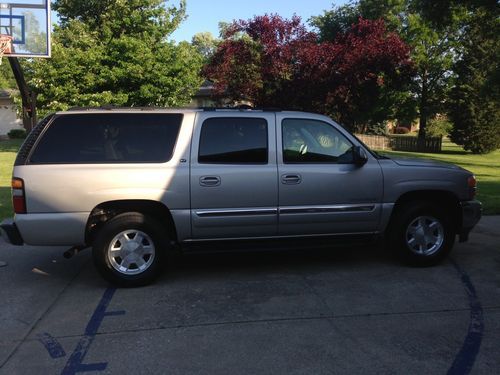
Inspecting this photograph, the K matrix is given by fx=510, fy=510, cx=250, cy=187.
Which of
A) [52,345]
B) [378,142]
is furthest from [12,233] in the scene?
[378,142]

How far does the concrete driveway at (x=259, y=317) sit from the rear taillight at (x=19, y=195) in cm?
92

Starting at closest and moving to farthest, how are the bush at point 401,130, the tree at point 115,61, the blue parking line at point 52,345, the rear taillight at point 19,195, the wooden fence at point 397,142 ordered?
the blue parking line at point 52,345, the rear taillight at point 19,195, the tree at point 115,61, the wooden fence at point 397,142, the bush at point 401,130

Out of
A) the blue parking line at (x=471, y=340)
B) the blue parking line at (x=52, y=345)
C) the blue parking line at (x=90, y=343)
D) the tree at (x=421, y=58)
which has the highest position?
the tree at (x=421, y=58)

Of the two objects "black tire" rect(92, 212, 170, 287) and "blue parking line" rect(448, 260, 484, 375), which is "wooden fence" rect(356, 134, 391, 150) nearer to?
"blue parking line" rect(448, 260, 484, 375)

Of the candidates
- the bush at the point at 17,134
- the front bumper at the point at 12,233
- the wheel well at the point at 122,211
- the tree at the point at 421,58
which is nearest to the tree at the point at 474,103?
the tree at the point at 421,58

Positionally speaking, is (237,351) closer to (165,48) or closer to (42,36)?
(42,36)

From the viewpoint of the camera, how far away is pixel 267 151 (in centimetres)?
574

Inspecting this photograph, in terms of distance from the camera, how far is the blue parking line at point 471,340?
144 inches

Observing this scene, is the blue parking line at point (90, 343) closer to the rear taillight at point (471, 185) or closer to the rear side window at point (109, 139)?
the rear side window at point (109, 139)

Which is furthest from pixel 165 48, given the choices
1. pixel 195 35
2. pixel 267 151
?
pixel 195 35

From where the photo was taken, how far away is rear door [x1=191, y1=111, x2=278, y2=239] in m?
5.52

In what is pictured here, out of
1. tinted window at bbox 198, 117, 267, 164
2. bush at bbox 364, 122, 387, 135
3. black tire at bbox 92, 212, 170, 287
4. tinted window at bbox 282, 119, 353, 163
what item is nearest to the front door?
tinted window at bbox 282, 119, 353, 163

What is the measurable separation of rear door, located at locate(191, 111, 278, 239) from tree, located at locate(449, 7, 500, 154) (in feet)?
85.4

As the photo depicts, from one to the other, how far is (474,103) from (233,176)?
28244 mm
